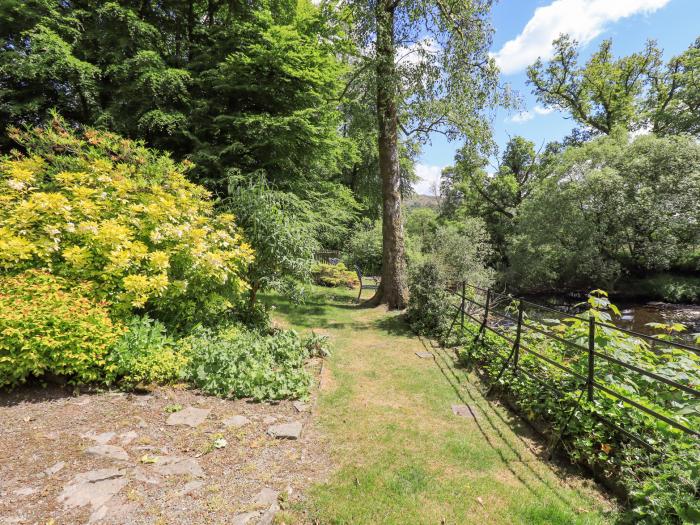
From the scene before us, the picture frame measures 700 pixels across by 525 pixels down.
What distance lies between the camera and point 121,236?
3.63m

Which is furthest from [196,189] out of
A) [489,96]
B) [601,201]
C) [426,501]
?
[601,201]

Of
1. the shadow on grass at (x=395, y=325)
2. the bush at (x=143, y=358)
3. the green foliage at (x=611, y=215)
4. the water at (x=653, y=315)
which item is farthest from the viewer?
the green foliage at (x=611, y=215)

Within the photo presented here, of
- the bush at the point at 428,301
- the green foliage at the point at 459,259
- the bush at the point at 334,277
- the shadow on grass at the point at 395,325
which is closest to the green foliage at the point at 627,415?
the bush at the point at 428,301

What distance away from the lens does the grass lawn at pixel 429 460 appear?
232cm

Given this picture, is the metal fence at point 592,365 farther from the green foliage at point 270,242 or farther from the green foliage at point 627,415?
the green foliage at point 270,242

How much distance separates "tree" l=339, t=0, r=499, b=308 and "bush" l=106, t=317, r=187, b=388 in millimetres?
5848

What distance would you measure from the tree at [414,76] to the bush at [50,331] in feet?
21.1

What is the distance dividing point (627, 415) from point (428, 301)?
14.2 feet

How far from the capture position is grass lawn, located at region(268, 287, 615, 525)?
91.2 inches

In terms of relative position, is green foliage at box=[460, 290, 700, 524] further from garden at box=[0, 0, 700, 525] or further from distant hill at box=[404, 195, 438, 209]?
distant hill at box=[404, 195, 438, 209]

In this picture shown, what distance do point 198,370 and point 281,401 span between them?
3.30 ft

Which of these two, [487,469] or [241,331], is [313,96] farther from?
[487,469]

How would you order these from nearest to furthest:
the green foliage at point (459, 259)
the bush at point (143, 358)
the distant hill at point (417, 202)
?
the bush at point (143, 358) → the green foliage at point (459, 259) → the distant hill at point (417, 202)

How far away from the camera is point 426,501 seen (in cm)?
241
